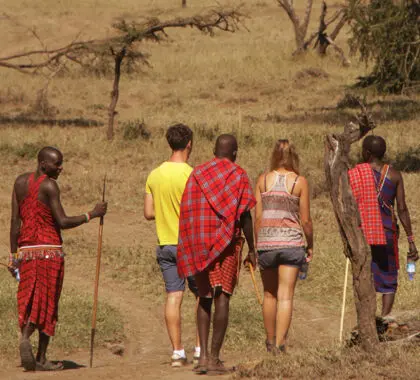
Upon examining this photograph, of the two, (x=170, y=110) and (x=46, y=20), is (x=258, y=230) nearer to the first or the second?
(x=170, y=110)

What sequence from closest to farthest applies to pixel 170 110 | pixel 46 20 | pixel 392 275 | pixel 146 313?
pixel 392 275 → pixel 146 313 → pixel 170 110 → pixel 46 20

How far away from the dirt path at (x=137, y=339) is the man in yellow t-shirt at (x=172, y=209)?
0.37m

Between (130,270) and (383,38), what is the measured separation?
8.85 metres

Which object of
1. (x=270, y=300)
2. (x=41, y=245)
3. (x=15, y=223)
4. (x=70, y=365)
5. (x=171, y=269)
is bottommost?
(x=70, y=365)

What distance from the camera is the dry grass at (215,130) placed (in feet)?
32.9

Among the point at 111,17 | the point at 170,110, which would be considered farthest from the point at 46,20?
the point at 170,110

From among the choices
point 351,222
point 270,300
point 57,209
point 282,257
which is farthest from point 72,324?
point 351,222

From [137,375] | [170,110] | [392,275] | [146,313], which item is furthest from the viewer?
[170,110]

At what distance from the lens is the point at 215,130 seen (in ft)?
62.1

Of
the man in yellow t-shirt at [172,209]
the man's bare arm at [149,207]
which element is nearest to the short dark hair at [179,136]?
the man in yellow t-shirt at [172,209]

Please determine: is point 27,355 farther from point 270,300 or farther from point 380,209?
point 380,209

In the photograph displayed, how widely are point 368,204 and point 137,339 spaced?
288cm

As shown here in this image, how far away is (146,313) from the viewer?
33.5ft

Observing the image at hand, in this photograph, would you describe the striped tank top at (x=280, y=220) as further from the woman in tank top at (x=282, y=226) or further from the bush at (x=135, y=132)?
the bush at (x=135, y=132)
